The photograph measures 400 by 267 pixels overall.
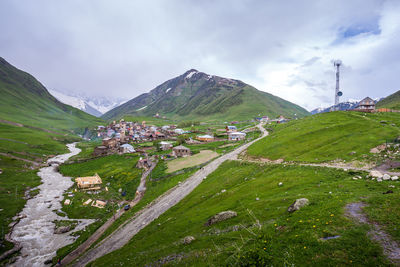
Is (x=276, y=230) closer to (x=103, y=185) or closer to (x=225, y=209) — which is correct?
(x=225, y=209)

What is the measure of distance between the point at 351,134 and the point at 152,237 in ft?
205

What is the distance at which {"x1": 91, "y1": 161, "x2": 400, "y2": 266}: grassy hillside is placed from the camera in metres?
12.8

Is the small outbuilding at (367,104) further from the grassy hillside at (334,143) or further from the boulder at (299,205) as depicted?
the boulder at (299,205)

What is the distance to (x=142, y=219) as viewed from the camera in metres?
42.6

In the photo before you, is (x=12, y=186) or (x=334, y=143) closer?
(x=334, y=143)

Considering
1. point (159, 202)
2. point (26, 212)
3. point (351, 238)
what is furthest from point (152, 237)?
point (26, 212)

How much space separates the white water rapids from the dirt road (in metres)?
12.2

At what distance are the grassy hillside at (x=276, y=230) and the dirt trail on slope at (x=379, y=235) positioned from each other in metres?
0.44

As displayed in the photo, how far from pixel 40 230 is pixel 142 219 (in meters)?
28.7

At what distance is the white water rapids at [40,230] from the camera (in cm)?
3909

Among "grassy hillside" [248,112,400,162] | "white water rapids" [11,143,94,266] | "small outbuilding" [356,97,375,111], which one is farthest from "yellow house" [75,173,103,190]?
"small outbuilding" [356,97,375,111]

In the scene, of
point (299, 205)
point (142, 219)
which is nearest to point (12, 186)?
point (142, 219)

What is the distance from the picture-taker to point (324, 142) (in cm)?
5738

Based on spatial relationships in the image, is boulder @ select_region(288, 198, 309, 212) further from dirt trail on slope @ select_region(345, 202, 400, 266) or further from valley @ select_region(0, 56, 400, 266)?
dirt trail on slope @ select_region(345, 202, 400, 266)
